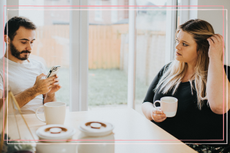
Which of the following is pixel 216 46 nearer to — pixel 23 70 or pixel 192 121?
pixel 192 121

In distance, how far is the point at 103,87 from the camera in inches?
30.8

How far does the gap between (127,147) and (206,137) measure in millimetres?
353

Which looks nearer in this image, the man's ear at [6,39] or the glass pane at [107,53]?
the man's ear at [6,39]

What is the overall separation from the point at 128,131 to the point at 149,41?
43 cm

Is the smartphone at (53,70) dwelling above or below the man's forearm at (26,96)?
above

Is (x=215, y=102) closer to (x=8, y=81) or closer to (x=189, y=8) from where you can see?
(x=189, y=8)

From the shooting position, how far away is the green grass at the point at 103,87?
0.74 meters

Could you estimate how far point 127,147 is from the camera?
2.28 ft

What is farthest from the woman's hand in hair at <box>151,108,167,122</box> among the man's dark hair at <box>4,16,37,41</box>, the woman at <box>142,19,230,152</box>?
the man's dark hair at <box>4,16,37,41</box>

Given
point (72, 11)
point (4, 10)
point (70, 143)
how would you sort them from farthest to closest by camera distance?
point (72, 11) < point (4, 10) < point (70, 143)

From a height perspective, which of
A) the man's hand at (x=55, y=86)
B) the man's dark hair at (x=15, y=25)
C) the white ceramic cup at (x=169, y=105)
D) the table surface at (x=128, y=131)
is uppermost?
the man's dark hair at (x=15, y=25)

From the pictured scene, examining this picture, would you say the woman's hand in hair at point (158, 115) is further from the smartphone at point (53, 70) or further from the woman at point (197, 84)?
the smartphone at point (53, 70)

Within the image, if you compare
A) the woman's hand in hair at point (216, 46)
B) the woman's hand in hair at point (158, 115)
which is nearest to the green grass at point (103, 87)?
the woman's hand in hair at point (158, 115)

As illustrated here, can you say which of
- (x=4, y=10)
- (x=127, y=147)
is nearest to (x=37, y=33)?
(x=4, y=10)
